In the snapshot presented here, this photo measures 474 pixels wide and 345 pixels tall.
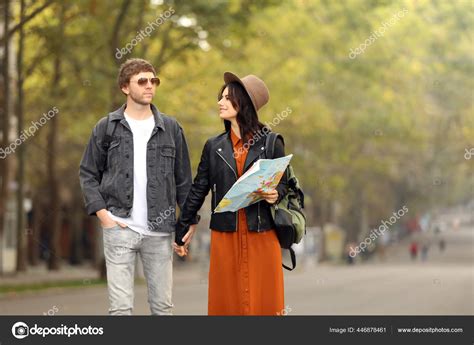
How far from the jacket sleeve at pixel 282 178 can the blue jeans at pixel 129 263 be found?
749mm

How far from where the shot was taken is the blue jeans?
24.5 feet

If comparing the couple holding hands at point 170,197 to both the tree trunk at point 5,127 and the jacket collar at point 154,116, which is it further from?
the tree trunk at point 5,127

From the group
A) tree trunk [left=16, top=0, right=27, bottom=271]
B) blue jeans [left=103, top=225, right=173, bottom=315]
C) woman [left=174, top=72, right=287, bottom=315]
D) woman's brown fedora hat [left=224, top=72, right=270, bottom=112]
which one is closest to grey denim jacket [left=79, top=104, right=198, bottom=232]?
blue jeans [left=103, top=225, right=173, bottom=315]

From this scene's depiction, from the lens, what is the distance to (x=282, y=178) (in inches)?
292

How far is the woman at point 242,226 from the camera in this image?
7254 mm

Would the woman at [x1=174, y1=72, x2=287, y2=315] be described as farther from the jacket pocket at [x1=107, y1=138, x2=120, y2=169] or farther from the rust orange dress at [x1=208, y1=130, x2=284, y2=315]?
the jacket pocket at [x1=107, y1=138, x2=120, y2=169]

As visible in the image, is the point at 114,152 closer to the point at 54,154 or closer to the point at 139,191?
the point at 139,191

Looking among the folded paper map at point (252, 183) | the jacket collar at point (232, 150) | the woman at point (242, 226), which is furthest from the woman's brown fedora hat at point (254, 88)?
the folded paper map at point (252, 183)

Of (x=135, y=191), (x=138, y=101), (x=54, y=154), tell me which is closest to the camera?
(x=135, y=191)

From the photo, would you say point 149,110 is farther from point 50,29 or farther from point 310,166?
point 310,166

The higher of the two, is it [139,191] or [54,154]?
[54,154]

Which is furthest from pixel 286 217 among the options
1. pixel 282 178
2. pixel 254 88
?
pixel 254 88

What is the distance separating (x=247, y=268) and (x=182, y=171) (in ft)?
2.63
